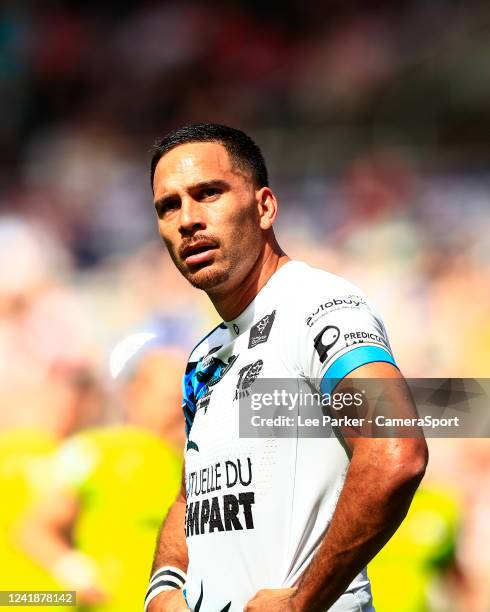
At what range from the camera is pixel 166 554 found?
7.48 ft

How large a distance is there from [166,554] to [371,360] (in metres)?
0.93

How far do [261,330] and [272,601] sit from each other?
594 millimetres

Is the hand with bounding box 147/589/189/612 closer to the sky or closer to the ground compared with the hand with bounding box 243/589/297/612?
closer to the sky

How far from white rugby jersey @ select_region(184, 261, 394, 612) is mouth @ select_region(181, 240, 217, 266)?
0.22 m

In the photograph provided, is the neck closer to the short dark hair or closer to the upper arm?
the short dark hair

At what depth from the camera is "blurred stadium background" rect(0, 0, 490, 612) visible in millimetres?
4367

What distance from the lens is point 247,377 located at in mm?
1950

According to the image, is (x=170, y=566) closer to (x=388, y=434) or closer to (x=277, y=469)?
(x=277, y=469)

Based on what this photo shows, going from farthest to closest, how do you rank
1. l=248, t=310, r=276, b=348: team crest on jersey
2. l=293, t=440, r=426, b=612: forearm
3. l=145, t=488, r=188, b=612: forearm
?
l=145, t=488, r=188, b=612: forearm
l=248, t=310, r=276, b=348: team crest on jersey
l=293, t=440, r=426, b=612: forearm

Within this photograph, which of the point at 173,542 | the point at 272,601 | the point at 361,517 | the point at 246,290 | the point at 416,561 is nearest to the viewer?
the point at 361,517

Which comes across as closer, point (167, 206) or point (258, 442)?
point (258, 442)

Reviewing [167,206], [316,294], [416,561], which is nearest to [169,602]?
[316,294]

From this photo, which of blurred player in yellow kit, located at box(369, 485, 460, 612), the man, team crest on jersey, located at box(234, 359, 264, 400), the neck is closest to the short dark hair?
the man

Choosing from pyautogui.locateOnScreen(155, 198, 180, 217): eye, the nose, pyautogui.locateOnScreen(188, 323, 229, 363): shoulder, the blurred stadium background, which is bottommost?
pyautogui.locateOnScreen(188, 323, 229, 363): shoulder
